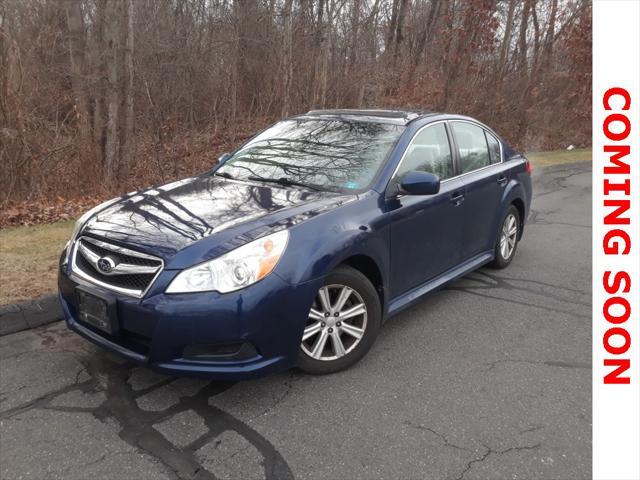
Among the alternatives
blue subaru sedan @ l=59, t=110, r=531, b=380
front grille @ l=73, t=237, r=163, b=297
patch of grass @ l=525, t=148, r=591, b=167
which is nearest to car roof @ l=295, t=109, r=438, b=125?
blue subaru sedan @ l=59, t=110, r=531, b=380

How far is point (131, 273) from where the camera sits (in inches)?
111

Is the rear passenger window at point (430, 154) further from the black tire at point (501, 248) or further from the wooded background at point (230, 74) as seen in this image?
the wooded background at point (230, 74)

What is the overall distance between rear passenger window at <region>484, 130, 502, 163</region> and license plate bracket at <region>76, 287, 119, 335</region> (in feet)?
→ 12.7

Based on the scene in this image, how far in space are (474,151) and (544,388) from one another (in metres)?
2.39

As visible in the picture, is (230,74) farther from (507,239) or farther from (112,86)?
(507,239)

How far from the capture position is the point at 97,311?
114 inches

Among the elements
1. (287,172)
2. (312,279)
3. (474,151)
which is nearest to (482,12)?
(474,151)

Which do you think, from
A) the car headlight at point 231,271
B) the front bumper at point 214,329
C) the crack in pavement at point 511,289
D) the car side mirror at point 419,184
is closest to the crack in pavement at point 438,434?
the front bumper at point 214,329

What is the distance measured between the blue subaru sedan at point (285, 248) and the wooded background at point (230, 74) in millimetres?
5752

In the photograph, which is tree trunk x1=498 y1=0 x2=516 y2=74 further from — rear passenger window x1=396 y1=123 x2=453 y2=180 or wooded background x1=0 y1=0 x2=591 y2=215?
rear passenger window x1=396 y1=123 x2=453 y2=180

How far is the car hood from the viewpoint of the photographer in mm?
2916

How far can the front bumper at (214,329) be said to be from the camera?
2.67 m

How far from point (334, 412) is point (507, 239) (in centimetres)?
334

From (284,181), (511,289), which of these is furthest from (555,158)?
(284,181)
